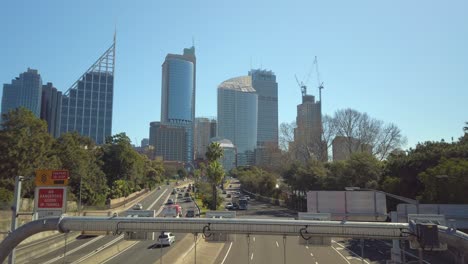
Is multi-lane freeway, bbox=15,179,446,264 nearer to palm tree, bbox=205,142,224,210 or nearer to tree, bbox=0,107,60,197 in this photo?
tree, bbox=0,107,60,197

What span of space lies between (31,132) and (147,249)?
29.7 meters

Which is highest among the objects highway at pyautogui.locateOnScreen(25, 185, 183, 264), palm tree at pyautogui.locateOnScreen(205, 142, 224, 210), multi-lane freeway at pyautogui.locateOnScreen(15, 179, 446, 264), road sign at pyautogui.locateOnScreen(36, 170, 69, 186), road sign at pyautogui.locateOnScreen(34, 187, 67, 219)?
palm tree at pyautogui.locateOnScreen(205, 142, 224, 210)

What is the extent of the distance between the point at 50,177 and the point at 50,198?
41.7 inches

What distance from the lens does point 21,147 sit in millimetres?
56906

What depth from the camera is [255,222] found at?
17812 mm

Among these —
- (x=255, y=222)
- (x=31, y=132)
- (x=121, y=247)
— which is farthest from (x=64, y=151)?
(x=255, y=222)

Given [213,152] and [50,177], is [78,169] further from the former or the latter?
[50,177]

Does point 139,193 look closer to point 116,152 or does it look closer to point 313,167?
point 116,152

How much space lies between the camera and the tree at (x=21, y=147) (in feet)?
182

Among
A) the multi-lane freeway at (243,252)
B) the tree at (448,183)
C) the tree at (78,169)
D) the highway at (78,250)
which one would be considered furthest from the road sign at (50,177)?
the tree at (78,169)

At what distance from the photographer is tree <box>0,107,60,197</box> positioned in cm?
5562

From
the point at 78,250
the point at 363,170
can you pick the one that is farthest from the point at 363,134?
the point at 78,250

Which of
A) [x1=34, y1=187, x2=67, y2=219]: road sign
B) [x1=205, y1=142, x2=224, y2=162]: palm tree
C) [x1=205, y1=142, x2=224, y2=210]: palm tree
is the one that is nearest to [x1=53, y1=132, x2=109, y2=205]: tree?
[x1=205, y1=142, x2=224, y2=210]: palm tree

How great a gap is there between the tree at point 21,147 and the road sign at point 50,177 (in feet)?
130
